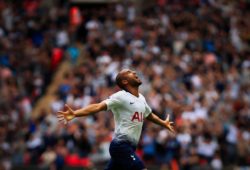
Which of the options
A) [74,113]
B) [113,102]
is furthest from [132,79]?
[74,113]

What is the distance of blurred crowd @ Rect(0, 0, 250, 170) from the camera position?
20766 mm

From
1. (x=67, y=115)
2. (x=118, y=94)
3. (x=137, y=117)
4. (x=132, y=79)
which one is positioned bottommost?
(x=137, y=117)

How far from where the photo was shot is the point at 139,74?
22.1m

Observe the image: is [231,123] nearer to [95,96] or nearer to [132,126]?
[95,96]

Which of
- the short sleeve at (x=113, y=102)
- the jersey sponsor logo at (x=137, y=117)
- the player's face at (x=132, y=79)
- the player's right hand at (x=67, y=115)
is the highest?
the player's face at (x=132, y=79)

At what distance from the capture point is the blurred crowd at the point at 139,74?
68.1 ft

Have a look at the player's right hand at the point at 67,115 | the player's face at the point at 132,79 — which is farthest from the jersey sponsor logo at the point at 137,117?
the player's right hand at the point at 67,115

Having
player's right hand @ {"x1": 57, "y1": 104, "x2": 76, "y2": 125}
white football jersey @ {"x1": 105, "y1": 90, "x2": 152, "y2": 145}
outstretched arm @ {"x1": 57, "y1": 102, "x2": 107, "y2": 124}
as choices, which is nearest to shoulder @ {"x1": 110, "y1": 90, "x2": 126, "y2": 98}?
white football jersey @ {"x1": 105, "y1": 90, "x2": 152, "y2": 145}

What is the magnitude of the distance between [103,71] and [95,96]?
4.14ft

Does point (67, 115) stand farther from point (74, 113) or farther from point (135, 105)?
point (135, 105)

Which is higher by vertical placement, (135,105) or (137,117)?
(135,105)

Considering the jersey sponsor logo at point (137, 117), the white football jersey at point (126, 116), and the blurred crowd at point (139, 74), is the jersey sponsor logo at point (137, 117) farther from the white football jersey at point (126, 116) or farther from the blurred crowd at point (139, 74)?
the blurred crowd at point (139, 74)

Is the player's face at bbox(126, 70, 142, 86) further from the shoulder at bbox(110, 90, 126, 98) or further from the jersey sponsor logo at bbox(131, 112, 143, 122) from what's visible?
the jersey sponsor logo at bbox(131, 112, 143, 122)

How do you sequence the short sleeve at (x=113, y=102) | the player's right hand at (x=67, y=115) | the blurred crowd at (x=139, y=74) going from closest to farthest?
the player's right hand at (x=67, y=115) < the short sleeve at (x=113, y=102) < the blurred crowd at (x=139, y=74)
